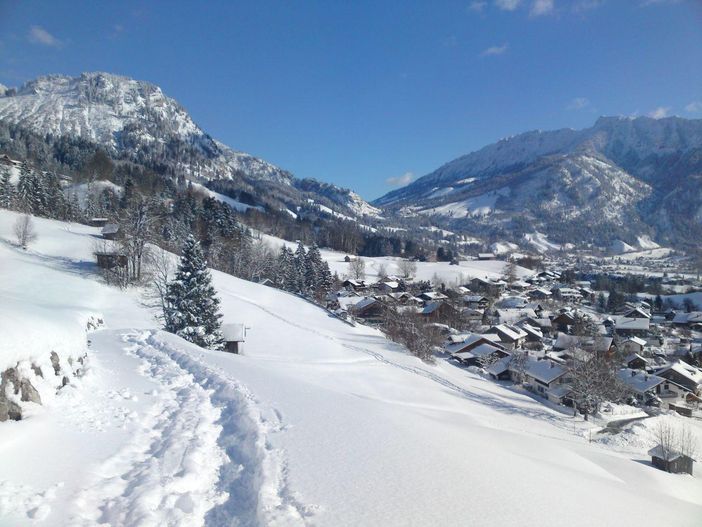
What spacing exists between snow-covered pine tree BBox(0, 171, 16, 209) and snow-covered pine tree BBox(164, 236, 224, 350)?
4561cm

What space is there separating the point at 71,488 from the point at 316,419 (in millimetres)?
5354

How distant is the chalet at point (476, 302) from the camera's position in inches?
3280

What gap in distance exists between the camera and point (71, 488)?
539cm

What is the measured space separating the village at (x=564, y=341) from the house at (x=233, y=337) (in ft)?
69.1

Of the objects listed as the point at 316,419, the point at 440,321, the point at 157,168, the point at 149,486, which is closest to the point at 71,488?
the point at 149,486

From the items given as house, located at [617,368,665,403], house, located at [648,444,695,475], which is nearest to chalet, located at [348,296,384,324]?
house, located at [617,368,665,403]

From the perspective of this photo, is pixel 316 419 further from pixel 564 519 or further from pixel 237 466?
pixel 564 519

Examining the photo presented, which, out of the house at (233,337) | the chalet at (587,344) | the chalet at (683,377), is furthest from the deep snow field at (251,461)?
the chalet at (587,344)

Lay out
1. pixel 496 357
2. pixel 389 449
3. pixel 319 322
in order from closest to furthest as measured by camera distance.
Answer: pixel 389 449, pixel 319 322, pixel 496 357

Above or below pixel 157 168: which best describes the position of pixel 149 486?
below

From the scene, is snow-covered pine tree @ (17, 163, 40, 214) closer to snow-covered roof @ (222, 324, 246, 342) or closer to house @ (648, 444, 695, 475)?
snow-covered roof @ (222, 324, 246, 342)

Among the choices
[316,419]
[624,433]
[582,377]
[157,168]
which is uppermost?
[157,168]

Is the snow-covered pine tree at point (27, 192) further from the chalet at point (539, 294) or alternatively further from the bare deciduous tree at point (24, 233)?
the chalet at point (539, 294)

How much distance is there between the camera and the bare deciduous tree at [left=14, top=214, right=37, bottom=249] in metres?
42.7
